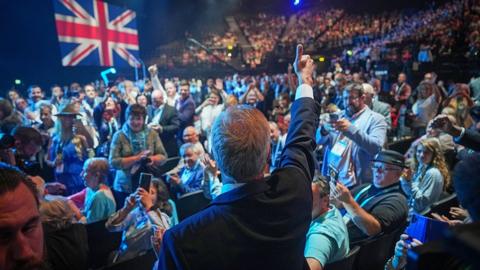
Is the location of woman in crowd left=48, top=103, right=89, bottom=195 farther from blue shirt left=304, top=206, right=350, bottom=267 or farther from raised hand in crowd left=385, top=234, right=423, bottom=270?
raised hand in crowd left=385, top=234, right=423, bottom=270

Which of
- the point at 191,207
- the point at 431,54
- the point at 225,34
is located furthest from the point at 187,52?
the point at 191,207

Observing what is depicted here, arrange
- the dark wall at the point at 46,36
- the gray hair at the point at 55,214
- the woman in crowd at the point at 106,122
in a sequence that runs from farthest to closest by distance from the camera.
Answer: the dark wall at the point at 46,36
the woman in crowd at the point at 106,122
the gray hair at the point at 55,214

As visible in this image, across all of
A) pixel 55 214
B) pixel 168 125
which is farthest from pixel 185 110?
pixel 55 214

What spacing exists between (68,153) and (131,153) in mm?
765

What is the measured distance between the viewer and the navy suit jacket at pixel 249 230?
3.62 feet

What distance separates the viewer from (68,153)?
3.74m

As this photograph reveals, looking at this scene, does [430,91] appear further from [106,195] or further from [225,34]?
[225,34]

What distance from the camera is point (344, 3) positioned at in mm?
23156

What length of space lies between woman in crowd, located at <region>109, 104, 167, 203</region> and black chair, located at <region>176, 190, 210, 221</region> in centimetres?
61

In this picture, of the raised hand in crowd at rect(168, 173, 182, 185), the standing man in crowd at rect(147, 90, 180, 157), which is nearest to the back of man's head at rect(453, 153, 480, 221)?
the raised hand in crowd at rect(168, 173, 182, 185)

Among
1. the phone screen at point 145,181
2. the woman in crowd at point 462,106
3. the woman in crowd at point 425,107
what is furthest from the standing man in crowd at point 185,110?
the woman in crowd at point 462,106

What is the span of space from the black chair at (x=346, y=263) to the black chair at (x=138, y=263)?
109cm

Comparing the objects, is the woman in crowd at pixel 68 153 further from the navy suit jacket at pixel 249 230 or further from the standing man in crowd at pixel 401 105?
the standing man in crowd at pixel 401 105

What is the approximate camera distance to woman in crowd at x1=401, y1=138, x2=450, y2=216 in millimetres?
3041
